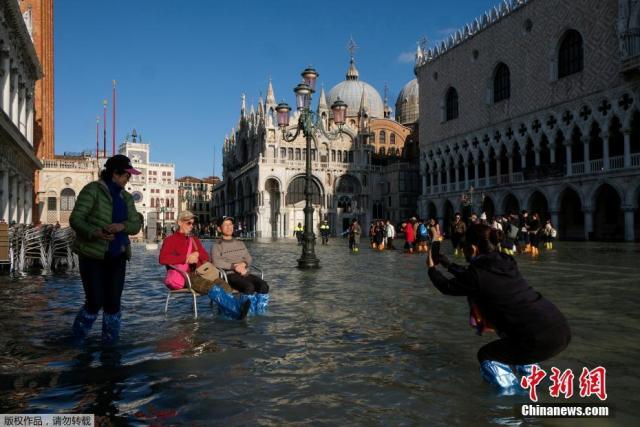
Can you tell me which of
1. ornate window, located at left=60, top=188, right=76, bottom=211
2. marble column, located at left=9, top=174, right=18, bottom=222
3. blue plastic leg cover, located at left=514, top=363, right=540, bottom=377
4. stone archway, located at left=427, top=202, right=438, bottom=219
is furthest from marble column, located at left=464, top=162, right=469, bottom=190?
blue plastic leg cover, located at left=514, top=363, right=540, bottom=377

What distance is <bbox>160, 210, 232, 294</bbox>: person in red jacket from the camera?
6523 mm

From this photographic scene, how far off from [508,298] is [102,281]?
3401 mm

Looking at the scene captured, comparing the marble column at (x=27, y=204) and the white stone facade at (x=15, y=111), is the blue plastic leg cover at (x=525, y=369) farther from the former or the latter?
the marble column at (x=27, y=204)

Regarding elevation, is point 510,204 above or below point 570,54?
below

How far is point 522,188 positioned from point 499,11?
12.7m

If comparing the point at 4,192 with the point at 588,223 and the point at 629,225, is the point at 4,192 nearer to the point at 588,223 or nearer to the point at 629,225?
the point at 629,225

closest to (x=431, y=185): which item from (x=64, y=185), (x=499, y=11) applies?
(x=499, y=11)

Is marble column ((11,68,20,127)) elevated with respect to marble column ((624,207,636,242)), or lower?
elevated

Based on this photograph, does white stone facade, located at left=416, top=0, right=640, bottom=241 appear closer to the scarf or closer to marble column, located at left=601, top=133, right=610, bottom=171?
marble column, located at left=601, top=133, right=610, bottom=171

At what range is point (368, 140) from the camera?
6325cm

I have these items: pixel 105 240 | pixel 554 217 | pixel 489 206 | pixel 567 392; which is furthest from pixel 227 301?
pixel 489 206

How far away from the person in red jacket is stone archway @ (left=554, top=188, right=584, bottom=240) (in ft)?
107

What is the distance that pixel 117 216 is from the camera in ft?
16.3

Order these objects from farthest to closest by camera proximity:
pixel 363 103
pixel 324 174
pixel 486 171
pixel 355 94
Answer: pixel 355 94, pixel 363 103, pixel 324 174, pixel 486 171
